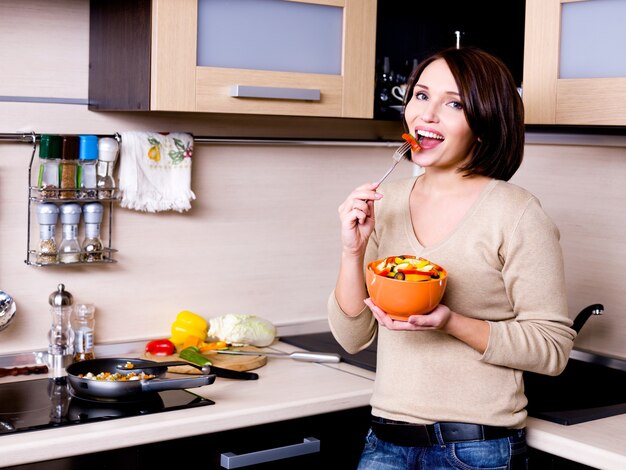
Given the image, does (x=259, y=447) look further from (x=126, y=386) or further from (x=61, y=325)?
(x=61, y=325)

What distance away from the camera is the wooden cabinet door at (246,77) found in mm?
1933

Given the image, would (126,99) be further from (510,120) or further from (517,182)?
(517,182)

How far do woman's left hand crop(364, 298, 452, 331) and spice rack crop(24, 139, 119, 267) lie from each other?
2.94ft

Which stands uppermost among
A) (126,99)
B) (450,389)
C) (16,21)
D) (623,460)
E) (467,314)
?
(16,21)

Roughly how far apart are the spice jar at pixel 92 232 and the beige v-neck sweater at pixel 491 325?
0.81 meters

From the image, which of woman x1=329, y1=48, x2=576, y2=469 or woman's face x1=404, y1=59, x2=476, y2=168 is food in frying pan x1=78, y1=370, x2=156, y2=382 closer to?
woman x1=329, y1=48, x2=576, y2=469

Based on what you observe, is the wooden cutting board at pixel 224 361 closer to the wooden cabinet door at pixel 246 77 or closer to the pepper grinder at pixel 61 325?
the pepper grinder at pixel 61 325

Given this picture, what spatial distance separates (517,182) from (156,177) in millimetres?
1007

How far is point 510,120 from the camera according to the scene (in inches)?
66.1

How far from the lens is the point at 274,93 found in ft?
6.82

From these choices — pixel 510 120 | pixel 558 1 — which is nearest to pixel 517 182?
pixel 558 1

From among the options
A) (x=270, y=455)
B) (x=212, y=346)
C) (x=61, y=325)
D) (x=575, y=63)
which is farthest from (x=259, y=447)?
(x=575, y=63)

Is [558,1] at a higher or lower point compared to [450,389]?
higher

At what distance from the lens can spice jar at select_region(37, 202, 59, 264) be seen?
83.4 inches
